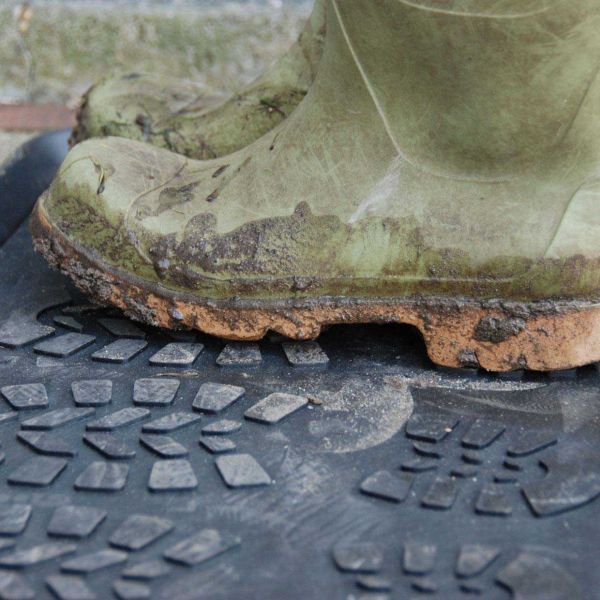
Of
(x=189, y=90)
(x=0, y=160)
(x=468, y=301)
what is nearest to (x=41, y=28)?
(x=0, y=160)

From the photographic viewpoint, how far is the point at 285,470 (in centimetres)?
105

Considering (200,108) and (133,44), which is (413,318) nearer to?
(200,108)

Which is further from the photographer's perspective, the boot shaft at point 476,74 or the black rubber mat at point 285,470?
the boot shaft at point 476,74

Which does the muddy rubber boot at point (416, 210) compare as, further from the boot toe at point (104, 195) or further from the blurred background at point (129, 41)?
the blurred background at point (129, 41)

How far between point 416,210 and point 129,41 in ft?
6.47

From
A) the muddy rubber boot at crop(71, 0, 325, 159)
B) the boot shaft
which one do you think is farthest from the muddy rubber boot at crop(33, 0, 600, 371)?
the muddy rubber boot at crop(71, 0, 325, 159)

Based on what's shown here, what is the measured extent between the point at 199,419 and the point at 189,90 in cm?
94

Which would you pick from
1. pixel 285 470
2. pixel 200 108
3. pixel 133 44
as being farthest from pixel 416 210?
pixel 133 44

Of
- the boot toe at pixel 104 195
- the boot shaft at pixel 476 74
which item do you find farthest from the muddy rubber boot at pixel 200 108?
the boot shaft at pixel 476 74

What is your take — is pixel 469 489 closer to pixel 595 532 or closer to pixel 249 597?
pixel 595 532

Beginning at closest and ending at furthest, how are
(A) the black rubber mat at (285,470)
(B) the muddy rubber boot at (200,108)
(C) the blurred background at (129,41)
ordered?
(A) the black rubber mat at (285,470)
(B) the muddy rubber boot at (200,108)
(C) the blurred background at (129,41)

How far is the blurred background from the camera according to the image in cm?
291

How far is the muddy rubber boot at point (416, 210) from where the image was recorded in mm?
1163

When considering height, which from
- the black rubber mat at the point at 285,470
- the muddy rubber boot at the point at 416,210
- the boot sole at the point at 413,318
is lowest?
the black rubber mat at the point at 285,470
